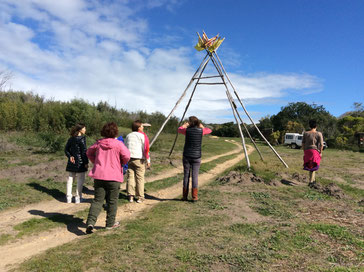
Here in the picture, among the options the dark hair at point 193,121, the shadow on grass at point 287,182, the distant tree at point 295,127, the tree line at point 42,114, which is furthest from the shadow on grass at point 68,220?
the distant tree at point 295,127

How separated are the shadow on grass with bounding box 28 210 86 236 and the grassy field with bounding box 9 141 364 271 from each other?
0.81 ft

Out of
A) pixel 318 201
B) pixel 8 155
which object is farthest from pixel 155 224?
pixel 8 155

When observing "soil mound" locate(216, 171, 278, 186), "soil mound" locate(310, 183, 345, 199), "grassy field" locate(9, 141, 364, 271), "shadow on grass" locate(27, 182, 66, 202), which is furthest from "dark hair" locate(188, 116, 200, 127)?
"soil mound" locate(310, 183, 345, 199)

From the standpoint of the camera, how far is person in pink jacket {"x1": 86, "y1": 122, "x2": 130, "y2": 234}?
13.5ft

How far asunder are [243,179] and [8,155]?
35.5 feet

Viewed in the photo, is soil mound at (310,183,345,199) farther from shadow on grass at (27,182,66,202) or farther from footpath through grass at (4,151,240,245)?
shadow on grass at (27,182,66,202)

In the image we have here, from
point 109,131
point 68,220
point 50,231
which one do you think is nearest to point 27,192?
point 68,220

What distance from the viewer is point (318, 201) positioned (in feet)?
20.0

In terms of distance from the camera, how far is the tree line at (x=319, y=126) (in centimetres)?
3181

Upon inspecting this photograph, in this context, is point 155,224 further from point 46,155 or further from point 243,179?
point 46,155

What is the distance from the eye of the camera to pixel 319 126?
4078 centimetres

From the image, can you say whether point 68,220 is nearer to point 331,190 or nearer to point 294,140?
point 331,190

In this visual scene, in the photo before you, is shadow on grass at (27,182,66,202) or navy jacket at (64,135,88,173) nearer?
navy jacket at (64,135,88,173)

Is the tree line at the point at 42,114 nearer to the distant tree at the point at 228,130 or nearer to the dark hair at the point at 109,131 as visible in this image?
the dark hair at the point at 109,131
